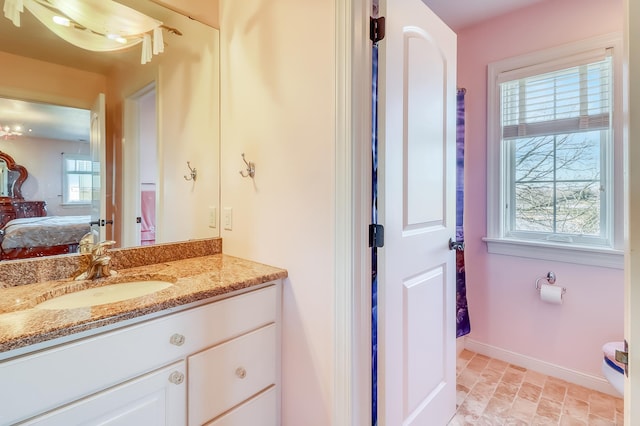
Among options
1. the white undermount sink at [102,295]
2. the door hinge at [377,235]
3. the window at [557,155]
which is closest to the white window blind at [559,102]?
the window at [557,155]

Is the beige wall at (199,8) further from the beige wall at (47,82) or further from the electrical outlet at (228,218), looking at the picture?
the electrical outlet at (228,218)

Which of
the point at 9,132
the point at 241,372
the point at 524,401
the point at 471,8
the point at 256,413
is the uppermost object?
the point at 471,8

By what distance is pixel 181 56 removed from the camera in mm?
1582

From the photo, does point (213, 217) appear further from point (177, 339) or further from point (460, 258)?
point (460, 258)

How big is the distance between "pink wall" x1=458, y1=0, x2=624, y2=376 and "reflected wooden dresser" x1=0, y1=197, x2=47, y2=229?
256cm

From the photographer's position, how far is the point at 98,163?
1.36 metres

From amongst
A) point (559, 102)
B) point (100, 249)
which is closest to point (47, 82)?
point (100, 249)

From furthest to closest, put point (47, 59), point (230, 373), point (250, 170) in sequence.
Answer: point (250, 170) → point (47, 59) → point (230, 373)

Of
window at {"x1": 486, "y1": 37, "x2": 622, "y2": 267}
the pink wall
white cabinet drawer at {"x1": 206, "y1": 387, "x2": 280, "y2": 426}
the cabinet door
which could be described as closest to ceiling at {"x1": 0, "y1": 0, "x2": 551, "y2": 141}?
the cabinet door

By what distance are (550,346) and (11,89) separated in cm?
315

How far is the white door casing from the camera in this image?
134 cm

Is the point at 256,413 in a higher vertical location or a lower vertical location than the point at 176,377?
lower

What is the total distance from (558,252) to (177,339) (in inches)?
89.2

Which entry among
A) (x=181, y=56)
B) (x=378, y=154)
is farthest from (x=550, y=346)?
(x=181, y=56)
